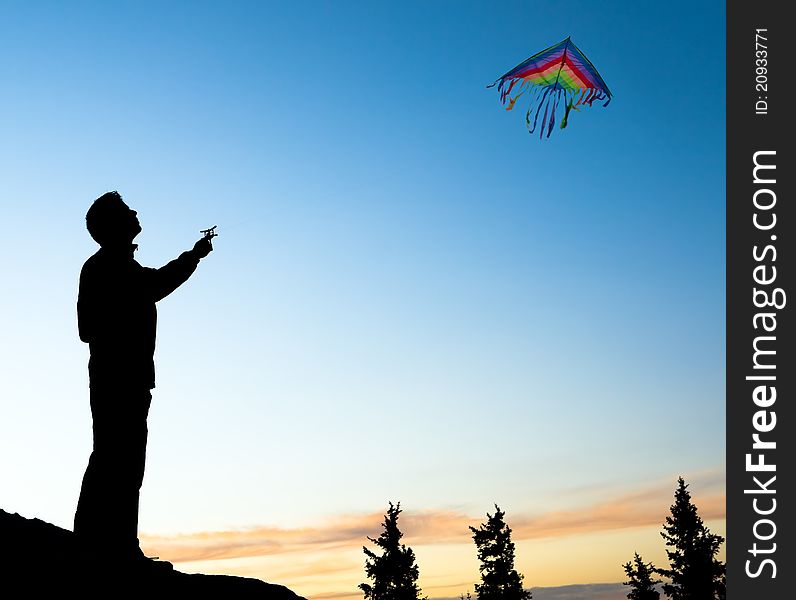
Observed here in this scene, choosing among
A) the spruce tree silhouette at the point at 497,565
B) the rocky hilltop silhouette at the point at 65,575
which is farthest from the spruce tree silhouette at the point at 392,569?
the rocky hilltop silhouette at the point at 65,575

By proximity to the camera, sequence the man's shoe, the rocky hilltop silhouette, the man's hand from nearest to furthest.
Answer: the rocky hilltop silhouette < the man's shoe < the man's hand

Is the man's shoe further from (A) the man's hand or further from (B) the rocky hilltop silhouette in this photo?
(A) the man's hand

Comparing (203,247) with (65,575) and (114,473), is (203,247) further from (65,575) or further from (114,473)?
(65,575)

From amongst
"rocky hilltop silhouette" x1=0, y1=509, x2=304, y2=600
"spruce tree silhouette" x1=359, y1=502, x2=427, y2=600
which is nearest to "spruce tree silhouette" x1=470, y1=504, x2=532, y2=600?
"spruce tree silhouette" x1=359, y1=502, x2=427, y2=600

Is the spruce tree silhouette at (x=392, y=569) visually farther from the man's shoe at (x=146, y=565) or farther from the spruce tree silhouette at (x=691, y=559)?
the man's shoe at (x=146, y=565)

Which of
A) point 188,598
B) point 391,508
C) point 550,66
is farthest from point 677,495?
point 188,598

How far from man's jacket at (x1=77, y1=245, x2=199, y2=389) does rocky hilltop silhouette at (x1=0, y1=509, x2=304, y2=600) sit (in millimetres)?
1728

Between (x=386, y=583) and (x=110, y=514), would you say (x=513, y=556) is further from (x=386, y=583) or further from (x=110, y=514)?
(x=110, y=514)

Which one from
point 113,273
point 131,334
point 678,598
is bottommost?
point 678,598

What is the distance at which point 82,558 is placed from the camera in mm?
7918

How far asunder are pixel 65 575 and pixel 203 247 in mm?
3935

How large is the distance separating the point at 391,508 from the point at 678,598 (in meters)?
17.2

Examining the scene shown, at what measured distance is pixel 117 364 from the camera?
8.92 m

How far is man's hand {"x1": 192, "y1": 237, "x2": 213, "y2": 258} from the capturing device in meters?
9.52
